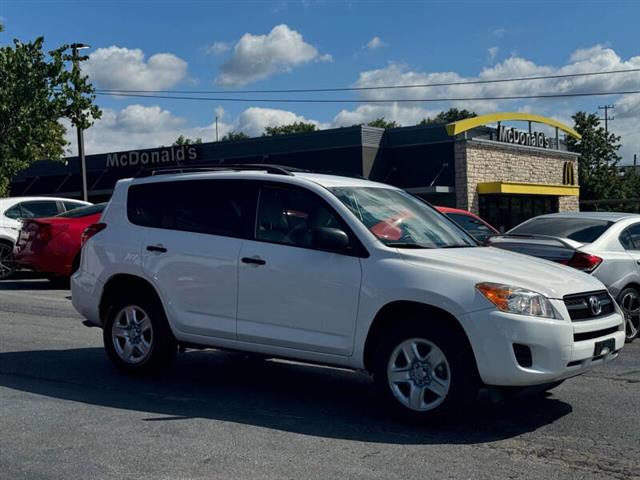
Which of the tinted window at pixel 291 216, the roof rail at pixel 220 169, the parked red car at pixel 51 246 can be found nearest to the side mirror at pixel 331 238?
the tinted window at pixel 291 216

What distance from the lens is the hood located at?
18.4 feet

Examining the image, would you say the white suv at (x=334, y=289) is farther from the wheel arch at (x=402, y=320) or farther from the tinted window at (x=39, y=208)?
the tinted window at (x=39, y=208)

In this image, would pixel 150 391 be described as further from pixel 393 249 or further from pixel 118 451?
pixel 393 249

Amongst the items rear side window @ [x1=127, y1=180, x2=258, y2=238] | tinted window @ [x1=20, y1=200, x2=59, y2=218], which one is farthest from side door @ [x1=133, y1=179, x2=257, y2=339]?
tinted window @ [x1=20, y1=200, x2=59, y2=218]

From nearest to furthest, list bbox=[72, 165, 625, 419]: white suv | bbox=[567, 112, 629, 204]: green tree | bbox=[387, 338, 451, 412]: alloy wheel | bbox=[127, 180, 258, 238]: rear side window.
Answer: bbox=[72, 165, 625, 419]: white suv, bbox=[387, 338, 451, 412]: alloy wheel, bbox=[127, 180, 258, 238]: rear side window, bbox=[567, 112, 629, 204]: green tree

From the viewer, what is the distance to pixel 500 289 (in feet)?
18.1

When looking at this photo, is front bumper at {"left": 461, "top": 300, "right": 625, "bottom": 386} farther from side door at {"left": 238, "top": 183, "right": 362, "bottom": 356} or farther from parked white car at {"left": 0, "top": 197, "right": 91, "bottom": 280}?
parked white car at {"left": 0, "top": 197, "right": 91, "bottom": 280}

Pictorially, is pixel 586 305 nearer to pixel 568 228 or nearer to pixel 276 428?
pixel 276 428

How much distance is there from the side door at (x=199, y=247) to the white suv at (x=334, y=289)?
0.01 metres

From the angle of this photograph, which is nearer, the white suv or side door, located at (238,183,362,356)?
the white suv

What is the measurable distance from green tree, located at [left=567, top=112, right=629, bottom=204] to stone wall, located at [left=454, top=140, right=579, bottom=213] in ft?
58.1

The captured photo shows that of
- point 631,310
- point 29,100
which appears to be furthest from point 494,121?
point 631,310

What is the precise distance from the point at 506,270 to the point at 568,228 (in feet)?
15.1

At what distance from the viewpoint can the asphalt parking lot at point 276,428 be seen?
489 centimetres
